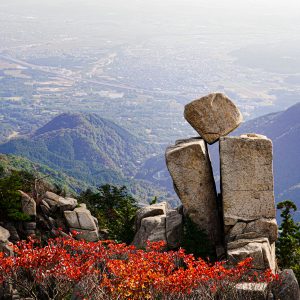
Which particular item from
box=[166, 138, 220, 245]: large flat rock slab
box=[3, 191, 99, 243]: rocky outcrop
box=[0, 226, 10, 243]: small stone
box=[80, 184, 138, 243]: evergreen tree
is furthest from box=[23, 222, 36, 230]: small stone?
box=[166, 138, 220, 245]: large flat rock slab

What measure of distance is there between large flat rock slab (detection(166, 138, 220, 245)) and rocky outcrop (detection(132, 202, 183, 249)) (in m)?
1.05

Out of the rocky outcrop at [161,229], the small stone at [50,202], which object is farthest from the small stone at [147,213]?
the small stone at [50,202]

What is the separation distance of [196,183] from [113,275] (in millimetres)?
8169

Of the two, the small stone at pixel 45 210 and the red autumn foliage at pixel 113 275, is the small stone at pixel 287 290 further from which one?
the small stone at pixel 45 210

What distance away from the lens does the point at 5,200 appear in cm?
2588

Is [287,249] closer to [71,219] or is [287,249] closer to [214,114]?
[214,114]

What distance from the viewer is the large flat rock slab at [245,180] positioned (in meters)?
22.2

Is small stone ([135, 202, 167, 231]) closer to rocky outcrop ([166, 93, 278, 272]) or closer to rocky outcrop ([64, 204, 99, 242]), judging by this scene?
rocky outcrop ([64, 204, 99, 242])

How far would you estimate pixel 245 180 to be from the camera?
2239 cm

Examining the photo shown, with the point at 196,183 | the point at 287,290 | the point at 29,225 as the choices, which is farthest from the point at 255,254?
the point at 29,225

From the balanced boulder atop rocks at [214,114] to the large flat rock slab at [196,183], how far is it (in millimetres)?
763

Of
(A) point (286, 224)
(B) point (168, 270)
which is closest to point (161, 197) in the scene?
(A) point (286, 224)

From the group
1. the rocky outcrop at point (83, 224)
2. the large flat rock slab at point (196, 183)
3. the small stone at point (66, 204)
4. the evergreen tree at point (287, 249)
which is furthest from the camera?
the small stone at point (66, 204)

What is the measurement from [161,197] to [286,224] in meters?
170
